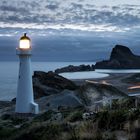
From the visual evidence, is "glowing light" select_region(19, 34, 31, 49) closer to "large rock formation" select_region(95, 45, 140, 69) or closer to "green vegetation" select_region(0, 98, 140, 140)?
"green vegetation" select_region(0, 98, 140, 140)

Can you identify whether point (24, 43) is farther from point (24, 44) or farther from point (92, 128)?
point (92, 128)

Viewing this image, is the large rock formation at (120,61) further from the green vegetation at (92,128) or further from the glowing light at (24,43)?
the green vegetation at (92,128)

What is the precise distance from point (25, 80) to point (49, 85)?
2825 centimetres

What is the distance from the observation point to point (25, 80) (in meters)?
21.3

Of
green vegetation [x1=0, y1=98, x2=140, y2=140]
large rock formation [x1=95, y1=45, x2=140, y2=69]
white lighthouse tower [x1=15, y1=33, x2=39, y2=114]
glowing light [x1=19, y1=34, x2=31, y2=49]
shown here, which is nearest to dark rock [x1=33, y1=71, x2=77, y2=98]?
white lighthouse tower [x1=15, y1=33, x2=39, y2=114]

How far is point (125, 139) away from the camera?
994 cm

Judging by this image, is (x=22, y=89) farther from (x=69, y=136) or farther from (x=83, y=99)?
(x=69, y=136)

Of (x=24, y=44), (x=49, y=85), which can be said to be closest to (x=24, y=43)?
(x=24, y=44)

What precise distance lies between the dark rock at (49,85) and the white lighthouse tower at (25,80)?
2120cm

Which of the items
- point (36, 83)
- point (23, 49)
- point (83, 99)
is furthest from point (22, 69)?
point (36, 83)

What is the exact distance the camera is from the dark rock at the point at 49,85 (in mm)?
45831

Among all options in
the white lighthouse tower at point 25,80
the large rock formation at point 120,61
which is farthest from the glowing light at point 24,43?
the large rock formation at point 120,61

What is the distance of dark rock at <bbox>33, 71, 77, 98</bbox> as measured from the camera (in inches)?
1804

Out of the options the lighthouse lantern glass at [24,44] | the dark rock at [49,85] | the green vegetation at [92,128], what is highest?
the lighthouse lantern glass at [24,44]
